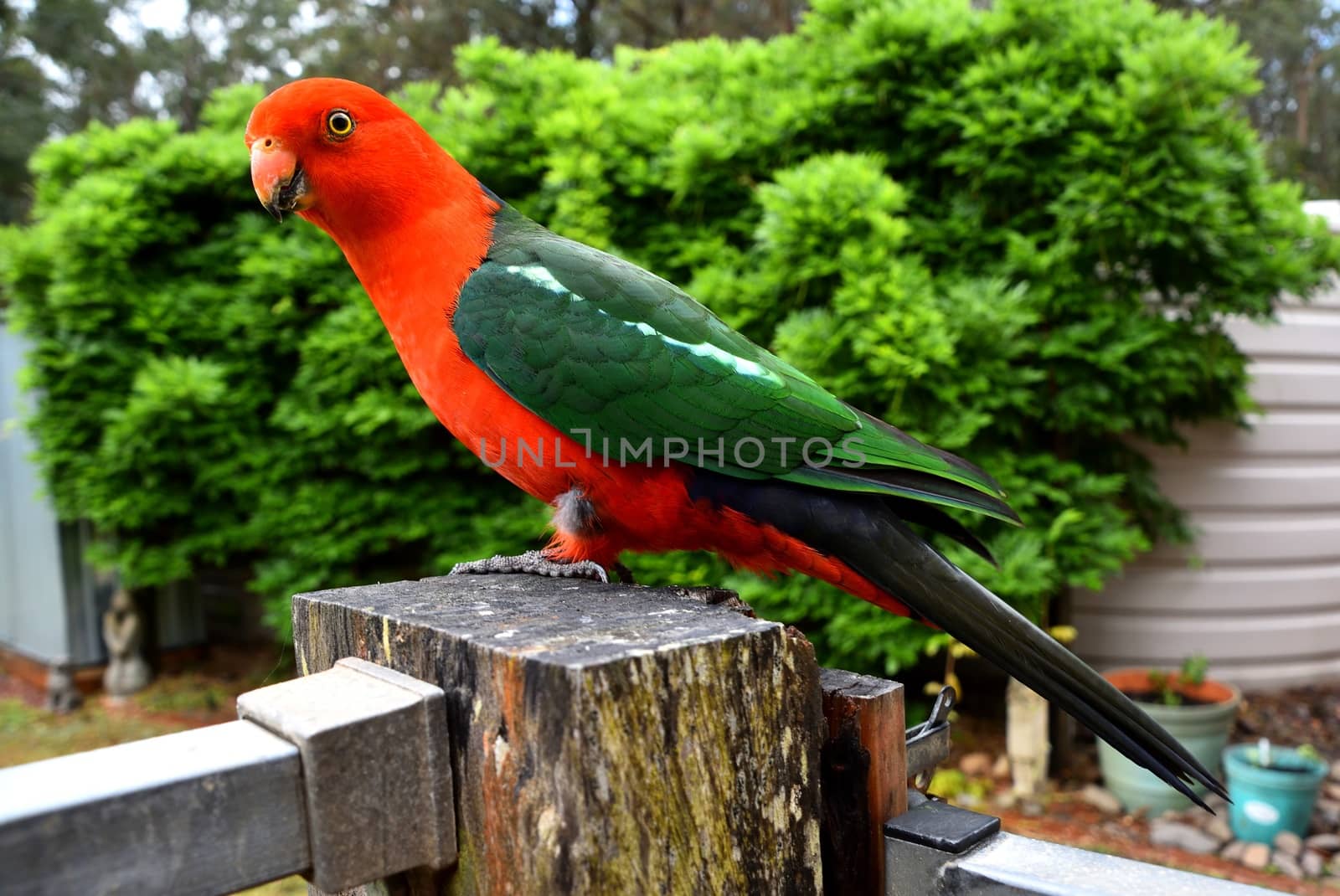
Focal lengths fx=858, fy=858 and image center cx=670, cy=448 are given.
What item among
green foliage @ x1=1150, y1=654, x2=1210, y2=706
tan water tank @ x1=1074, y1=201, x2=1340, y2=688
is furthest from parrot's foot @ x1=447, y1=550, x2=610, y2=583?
tan water tank @ x1=1074, y1=201, x2=1340, y2=688

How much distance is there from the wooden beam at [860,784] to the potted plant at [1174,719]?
3.03m

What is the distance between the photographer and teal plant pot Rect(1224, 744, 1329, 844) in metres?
3.47

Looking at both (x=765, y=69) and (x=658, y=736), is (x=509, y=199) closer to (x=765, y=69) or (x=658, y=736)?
(x=765, y=69)

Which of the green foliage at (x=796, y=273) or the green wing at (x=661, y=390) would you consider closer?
the green wing at (x=661, y=390)

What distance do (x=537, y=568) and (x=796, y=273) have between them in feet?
7.40

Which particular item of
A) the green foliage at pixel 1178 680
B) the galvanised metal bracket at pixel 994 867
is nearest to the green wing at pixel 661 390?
the galvanised metal bracket at pixel 994 867

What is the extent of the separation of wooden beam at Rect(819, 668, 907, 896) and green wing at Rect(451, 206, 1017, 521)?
516 millimetres

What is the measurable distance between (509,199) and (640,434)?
3276 millimetres

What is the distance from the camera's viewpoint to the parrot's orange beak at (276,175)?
5.37 feet

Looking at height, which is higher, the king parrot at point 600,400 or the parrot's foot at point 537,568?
the king parrot at point 600,400

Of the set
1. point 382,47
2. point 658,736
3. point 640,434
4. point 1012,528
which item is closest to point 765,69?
point 1012,528

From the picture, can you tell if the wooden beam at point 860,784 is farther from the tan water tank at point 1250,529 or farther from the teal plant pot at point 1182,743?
the tan water tank at point 1250,529

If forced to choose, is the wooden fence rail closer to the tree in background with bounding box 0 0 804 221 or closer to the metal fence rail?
the metal fence rail

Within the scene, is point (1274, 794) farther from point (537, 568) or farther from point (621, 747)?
point (621, 747)
